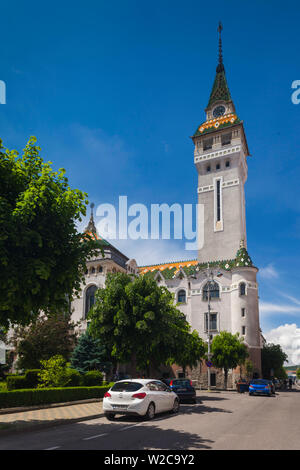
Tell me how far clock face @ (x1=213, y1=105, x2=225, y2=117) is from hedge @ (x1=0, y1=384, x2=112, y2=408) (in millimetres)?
56211

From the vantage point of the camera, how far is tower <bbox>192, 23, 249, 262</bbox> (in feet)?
191

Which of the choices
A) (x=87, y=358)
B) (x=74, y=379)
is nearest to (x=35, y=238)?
(x=74, y=379)

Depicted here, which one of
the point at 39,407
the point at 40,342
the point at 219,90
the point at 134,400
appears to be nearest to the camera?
the point at 134,400

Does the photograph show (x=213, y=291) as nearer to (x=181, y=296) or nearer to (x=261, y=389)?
(x=181, y=296)

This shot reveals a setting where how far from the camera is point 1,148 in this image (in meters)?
12.1

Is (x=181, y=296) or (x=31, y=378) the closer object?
(x=31, y=378)

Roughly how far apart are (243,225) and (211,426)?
4918 centimetres

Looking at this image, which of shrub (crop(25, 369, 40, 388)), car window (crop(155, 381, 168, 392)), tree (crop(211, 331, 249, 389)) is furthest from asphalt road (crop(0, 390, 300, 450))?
tree (crop(211, 331, 249, 389))

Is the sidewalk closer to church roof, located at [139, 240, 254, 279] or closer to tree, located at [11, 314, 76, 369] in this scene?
tree, located at [11, 314, 76, 369]

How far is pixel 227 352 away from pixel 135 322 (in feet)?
82.4

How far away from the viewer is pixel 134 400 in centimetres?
1325

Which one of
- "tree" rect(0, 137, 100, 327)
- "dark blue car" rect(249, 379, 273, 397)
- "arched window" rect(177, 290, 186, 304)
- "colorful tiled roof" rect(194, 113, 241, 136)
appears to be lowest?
"dark blue car" rect(249, 379, 273, 397)

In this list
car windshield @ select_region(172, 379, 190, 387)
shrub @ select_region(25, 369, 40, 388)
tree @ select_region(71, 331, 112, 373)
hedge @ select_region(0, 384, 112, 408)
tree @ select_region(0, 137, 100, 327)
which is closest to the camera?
tree @ select_region(0, 137, 100, 327)

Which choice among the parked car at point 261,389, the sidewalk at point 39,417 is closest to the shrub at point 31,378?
the sidewalk at point 39,417
